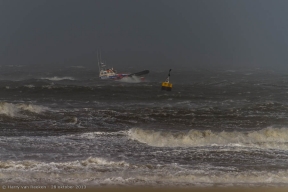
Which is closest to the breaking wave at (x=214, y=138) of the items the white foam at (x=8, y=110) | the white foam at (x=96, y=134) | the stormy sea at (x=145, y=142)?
the stormy sea at (x=145, y=142)

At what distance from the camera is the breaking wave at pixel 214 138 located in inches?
847

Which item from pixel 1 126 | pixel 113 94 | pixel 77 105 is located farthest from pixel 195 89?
pixel 1 126

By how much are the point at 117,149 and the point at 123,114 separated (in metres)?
11.3

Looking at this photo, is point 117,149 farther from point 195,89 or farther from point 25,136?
point 195,89

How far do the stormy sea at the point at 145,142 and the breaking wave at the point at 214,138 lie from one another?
0.22 feet

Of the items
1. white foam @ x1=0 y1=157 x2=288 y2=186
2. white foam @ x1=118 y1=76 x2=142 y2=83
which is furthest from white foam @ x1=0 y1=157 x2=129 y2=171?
white foam @ x1=118 y1=76 x2=142 y2=83

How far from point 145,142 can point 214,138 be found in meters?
4.87

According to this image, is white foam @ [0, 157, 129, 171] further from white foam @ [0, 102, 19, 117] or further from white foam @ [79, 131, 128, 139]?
white foam @ [0, 102, 19, 117]

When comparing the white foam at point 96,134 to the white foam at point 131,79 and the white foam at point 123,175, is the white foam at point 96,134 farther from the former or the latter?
the white foam at point 131,79

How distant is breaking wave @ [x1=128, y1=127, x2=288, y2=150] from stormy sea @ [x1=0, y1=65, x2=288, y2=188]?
0.07 meters

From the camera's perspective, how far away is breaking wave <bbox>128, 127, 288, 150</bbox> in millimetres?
21516

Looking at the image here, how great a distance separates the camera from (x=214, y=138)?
22516mm

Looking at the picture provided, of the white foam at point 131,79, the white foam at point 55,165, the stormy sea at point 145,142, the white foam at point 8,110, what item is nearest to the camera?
the stormy sea at point 145,142

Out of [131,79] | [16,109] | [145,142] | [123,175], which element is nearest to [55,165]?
[123,175]
